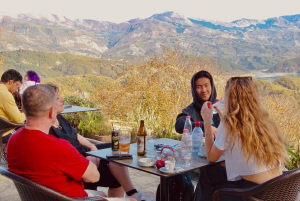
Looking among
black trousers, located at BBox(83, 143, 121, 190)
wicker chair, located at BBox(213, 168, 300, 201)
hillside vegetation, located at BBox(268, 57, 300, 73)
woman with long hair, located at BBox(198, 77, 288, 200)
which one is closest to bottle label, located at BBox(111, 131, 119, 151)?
black trousers, located at BBox(83, 143, 121, 190)

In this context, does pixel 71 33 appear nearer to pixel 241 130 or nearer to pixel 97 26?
pixel 97 26

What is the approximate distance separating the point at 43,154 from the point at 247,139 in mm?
1107

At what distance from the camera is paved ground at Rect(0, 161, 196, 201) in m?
3.58

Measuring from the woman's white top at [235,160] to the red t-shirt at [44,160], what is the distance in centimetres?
83

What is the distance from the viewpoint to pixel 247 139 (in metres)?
2.00

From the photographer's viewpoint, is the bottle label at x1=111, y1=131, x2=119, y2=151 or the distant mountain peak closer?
the bottle label at x1=111, y1=131, x2=119, y2=151

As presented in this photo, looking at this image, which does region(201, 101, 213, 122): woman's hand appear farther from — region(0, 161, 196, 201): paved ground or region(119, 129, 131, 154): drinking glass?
region(0, 161, 196, 201): paved ground

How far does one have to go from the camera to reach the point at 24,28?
56.0 metres

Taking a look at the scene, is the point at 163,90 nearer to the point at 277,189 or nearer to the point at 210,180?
the point at 210,180

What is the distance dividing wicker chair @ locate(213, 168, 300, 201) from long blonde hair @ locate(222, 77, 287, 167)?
0.26m

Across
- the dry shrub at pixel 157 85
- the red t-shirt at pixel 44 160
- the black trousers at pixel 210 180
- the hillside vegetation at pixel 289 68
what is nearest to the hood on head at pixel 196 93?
the black trousers at pixel 210 180

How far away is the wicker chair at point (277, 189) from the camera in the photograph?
1657 mm

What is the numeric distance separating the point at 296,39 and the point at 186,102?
3395cm

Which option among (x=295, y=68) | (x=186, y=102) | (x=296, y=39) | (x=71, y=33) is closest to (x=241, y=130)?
(x=186, y=102)
